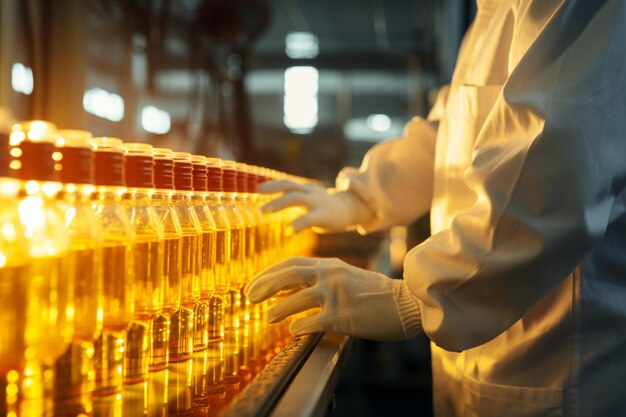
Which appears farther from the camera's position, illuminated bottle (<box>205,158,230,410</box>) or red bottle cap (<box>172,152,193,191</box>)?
illuminated bottle (<box>205,158,230,410</box>)

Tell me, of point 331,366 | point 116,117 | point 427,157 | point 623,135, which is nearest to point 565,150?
point 623,135

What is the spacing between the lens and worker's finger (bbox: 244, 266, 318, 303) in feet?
4.42

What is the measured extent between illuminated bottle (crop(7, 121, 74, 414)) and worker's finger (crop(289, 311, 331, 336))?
1.81 feet

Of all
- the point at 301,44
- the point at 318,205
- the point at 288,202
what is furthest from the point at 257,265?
the point at 301,44

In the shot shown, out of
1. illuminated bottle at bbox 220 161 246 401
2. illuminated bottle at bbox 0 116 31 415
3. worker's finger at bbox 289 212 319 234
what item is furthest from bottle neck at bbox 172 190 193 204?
worker's finger at bbox 289 212 319 234

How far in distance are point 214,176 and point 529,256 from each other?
1.86ft

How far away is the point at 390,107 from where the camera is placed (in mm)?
10453

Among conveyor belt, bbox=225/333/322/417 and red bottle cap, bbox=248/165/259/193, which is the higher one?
red bottle cap, bbox=248/165/259/193

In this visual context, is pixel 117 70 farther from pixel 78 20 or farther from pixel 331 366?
pixel 331 366

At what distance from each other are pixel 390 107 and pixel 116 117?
7.23 meters

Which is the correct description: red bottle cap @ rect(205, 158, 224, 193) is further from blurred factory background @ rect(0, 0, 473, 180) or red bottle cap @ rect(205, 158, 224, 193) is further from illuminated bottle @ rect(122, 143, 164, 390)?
blurred factory background @ rect(0, 0, 473, 180)

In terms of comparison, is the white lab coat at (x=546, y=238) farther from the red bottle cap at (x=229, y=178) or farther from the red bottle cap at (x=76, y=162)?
the red bottle cap at (x=76, y=162)

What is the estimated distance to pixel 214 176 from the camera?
50.4 inches

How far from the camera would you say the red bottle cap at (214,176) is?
1.26m
